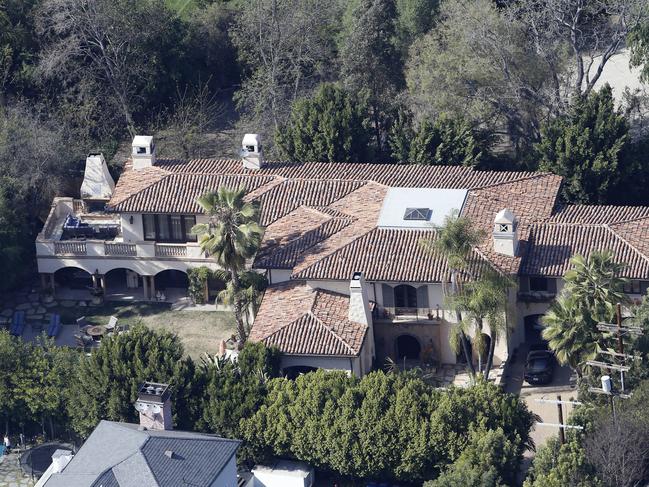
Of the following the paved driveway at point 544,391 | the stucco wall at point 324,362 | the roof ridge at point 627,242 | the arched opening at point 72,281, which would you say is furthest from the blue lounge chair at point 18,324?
the roof ridge at point 627,242

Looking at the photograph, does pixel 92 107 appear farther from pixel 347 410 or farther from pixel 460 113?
pixel 347 410

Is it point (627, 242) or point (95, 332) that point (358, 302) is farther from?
point (95, 332)

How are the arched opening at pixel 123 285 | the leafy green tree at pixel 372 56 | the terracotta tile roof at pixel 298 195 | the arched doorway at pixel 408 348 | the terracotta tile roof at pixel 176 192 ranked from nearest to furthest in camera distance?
the arched doorway at pixel 408 348, the terracotta tile roof at pixel 298 195, the terracotta tile roof at pixel 176 192, the arched opening at pixel 123 285, the leafy green tree at pixel 372 56

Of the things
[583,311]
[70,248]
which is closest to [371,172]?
[70,248]

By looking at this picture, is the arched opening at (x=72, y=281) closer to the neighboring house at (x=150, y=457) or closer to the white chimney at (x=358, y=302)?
the white chimney at (x=358, y=302)

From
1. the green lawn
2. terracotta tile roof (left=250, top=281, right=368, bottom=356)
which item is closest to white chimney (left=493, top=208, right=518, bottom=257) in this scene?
terracotta tile roof (left=250, top=281, right=368, bottom=356)

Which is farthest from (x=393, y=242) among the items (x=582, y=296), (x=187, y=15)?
(x=187, y=15)

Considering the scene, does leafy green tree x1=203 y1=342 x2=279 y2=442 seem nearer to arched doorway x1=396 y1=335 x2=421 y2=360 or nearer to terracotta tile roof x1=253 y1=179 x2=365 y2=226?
arched doorway x1=396 y1=335 x2=421 y2=360
